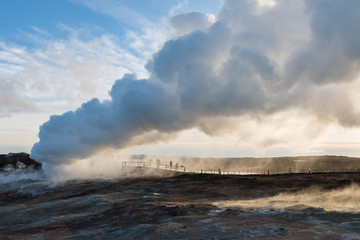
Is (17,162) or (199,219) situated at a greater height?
(17,162)

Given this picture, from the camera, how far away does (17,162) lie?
278 feet

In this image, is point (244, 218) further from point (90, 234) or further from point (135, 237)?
point (90, 234)

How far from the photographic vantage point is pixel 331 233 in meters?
11.8

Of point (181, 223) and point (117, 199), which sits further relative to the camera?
point (117, 199)

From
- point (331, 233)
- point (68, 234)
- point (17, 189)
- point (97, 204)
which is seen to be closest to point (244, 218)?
point (331, 233)

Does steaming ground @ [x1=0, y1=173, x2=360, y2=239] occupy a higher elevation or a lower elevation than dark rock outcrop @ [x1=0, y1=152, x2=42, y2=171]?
lower

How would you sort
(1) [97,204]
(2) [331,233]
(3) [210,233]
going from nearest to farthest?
1. (2) [331,233]
2. (3) [210,233]
3. (1) [97,204]

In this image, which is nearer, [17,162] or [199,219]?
[199,219]

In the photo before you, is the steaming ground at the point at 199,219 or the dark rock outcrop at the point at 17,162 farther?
the dark rock outcrop at the point at 17,162

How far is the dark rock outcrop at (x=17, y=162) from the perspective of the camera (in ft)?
263

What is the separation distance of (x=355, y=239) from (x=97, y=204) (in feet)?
58.0

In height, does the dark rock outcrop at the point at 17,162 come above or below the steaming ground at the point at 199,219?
above

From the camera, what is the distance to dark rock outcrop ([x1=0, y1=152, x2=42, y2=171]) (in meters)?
80.1

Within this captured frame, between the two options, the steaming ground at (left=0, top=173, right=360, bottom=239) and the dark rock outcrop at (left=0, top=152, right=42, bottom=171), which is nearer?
the steaming ground at (left=0, top=173, right=360, bottom=239)
